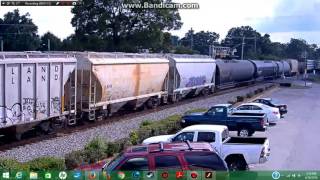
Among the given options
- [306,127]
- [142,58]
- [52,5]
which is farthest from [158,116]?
[52,5]

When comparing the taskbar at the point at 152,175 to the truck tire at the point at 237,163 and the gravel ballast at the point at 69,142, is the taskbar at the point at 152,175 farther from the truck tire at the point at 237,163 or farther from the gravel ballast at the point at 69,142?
the gravel ballast at the point at 69,142

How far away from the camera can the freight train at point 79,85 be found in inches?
802

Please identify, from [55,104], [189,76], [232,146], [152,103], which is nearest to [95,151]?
[232,146]

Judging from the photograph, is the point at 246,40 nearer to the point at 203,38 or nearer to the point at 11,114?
the point at 203,38

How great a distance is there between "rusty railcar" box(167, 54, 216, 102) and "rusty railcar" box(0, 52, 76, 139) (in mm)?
16563

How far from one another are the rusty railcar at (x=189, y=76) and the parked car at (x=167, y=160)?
96.8 ft

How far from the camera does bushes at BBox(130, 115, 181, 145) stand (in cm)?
2067

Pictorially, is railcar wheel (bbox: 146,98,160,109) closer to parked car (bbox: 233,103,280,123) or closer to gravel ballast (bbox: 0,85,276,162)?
gravel ballast (bbox: 0,85,276,162)

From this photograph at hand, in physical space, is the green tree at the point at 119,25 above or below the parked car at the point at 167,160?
above

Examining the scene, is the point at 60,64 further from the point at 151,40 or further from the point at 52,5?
the point at 151,40

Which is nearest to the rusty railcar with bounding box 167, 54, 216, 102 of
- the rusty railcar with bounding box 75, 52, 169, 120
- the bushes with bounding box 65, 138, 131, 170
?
the rusty railcar with bounding box 75, 52, 169, 120

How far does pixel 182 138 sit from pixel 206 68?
34175 millimetres

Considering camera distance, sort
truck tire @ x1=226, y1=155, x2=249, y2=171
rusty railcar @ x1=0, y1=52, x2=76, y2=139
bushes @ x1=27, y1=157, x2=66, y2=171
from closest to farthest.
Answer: bushes @ x1=27, y1=157, x2=66, y2=171, truck tire @ x1=226, y1=155, x2=249, y2=171, rusty railcar @ x1=0, y1=52, x2=76, y2=139

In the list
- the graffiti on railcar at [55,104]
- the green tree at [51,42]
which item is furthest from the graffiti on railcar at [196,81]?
the green tree at [51,42]
